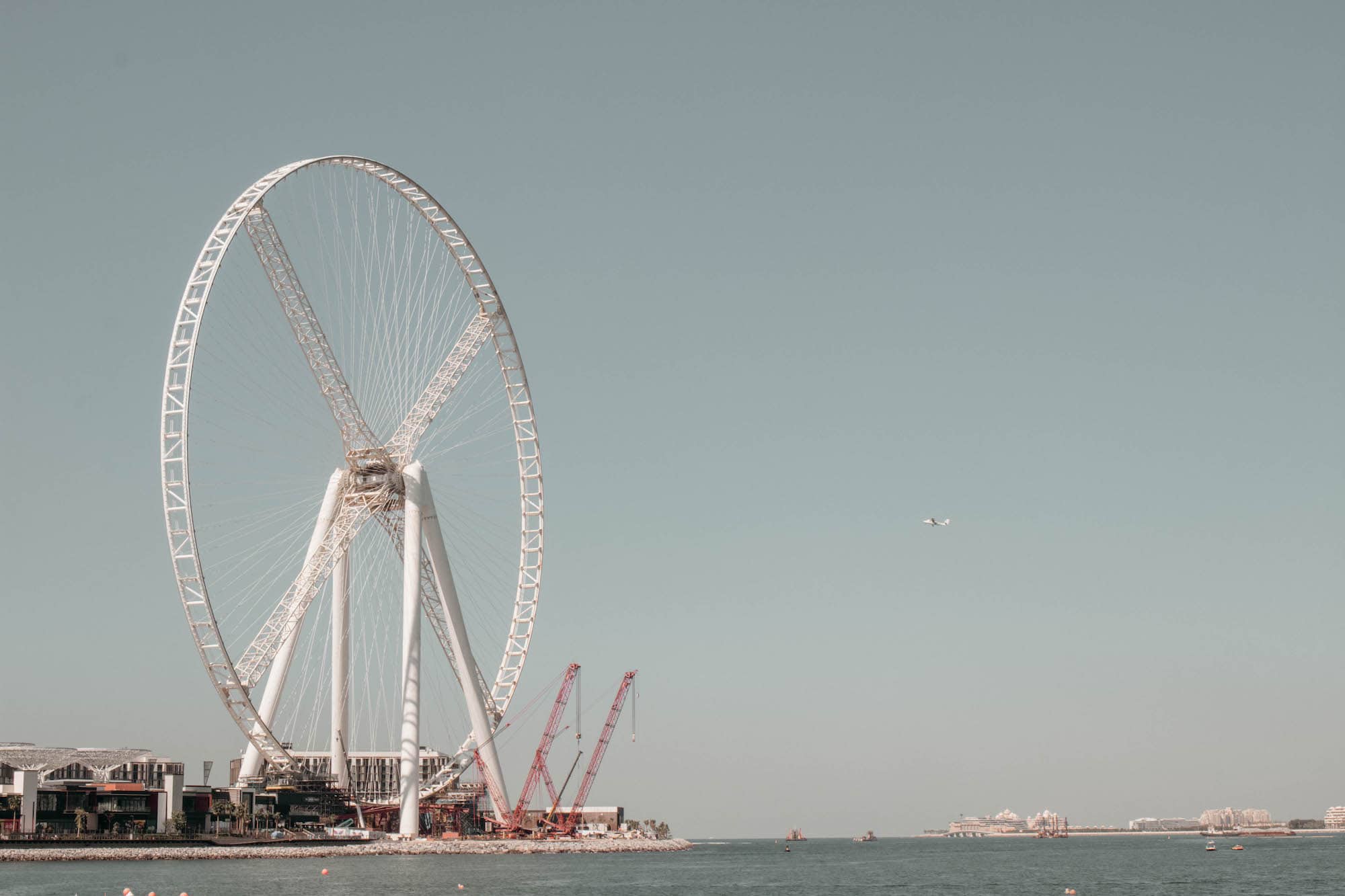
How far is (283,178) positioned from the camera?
265 ft

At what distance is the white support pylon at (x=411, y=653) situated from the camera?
285ft

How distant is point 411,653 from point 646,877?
2028cm

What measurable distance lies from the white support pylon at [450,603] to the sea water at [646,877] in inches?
415

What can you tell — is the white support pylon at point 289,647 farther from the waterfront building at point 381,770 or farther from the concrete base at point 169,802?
the waterfront building at point 381,770

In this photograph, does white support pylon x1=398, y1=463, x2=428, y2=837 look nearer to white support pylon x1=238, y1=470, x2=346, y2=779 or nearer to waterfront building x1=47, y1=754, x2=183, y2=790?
white support pylon x1=238, y1=470, x2=346, y2=779

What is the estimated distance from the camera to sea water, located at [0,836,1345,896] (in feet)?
229

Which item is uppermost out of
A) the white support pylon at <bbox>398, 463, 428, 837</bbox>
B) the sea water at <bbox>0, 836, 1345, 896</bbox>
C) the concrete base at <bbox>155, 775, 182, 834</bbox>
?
the white support pylon at <bbox>398, 463, 428, 837</bbox>

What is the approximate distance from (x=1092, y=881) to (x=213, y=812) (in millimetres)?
65254

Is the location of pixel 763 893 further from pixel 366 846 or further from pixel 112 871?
pixel 112 871

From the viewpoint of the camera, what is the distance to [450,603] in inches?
3691

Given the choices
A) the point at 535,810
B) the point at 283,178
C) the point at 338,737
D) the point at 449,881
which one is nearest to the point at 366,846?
the point at 338,737

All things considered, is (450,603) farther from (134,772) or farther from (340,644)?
(134,772)

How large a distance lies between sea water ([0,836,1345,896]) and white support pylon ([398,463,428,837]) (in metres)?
3.70

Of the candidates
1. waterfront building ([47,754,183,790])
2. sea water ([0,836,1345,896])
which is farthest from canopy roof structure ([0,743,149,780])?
sea water ([0,836,1345,896])
